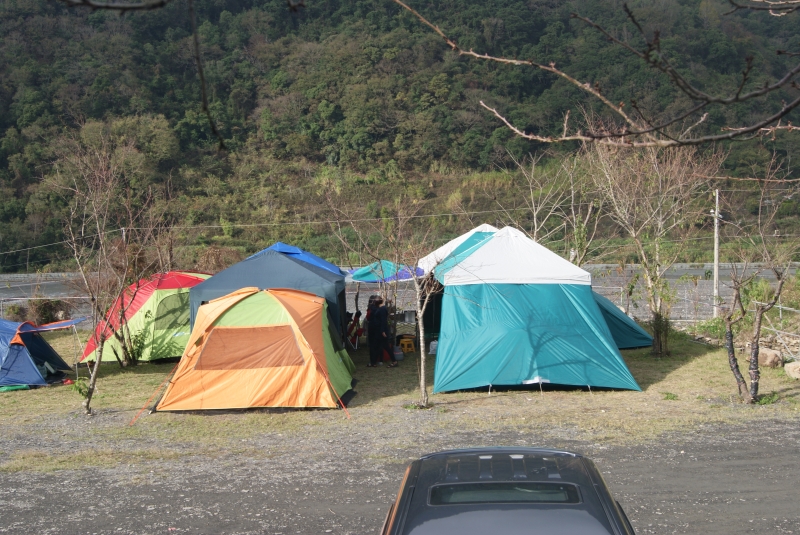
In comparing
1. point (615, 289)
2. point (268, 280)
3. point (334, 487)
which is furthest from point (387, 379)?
point (615, 289)

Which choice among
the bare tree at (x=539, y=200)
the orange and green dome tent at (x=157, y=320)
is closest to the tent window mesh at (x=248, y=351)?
the orange and green dome tent at (x=157, y=320)

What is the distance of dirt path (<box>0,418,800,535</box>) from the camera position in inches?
223

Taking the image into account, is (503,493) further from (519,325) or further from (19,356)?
(19,356)

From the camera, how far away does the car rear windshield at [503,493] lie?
312 cm

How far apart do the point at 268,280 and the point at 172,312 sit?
2.88 metres

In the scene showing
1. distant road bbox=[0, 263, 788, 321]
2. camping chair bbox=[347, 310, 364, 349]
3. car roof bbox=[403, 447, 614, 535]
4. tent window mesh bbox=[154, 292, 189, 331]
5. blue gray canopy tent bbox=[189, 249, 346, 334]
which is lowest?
distant road bbox=[0, 263, 788, 321]

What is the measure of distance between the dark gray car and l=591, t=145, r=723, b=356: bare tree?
10546 mm

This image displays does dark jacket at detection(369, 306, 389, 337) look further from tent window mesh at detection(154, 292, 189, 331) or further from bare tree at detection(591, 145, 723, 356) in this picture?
bare tree at detection(591, 145, 723, 356)

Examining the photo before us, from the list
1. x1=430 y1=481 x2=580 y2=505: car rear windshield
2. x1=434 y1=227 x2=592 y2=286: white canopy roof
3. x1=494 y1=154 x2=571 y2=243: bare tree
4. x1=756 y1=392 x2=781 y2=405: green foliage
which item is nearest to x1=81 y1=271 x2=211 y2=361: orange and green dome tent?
x1=434 y1=227 x2=592 y2=286: white canopy roof

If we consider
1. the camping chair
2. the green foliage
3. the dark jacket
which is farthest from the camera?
the camping chair

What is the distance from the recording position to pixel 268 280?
40.5 feet

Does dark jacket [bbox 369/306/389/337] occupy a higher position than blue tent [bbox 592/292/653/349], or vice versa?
dark jacket [bbox 369/306/389/337]

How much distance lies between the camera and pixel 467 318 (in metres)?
11.0

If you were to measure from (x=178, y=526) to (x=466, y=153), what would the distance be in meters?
44.2
